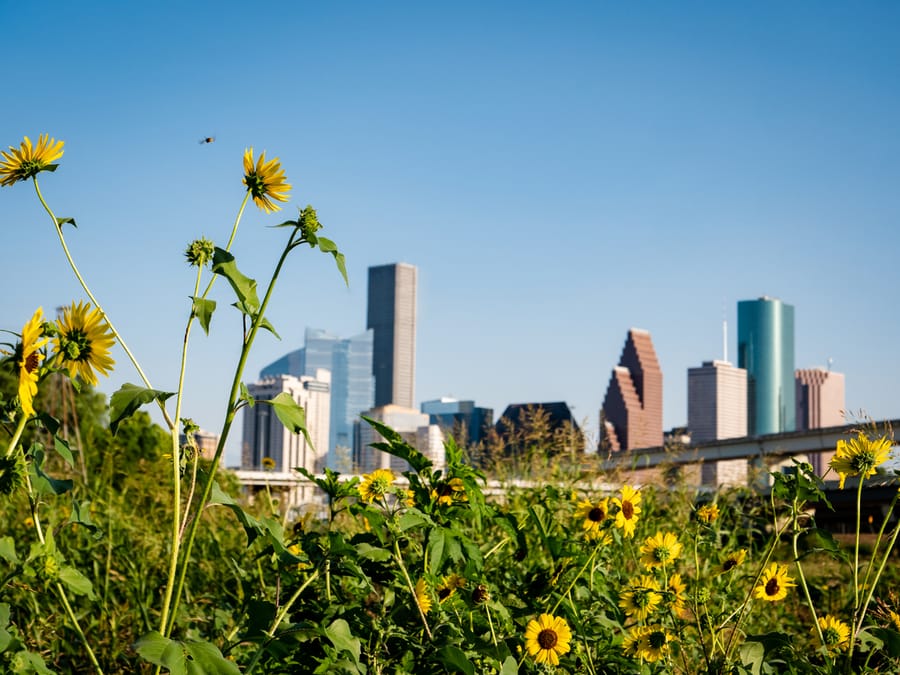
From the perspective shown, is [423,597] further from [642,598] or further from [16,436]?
[16,436]

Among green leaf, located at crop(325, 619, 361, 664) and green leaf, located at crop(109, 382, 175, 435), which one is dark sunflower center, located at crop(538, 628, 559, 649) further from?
green leaf, located at crop(109, 382, 175, 435)

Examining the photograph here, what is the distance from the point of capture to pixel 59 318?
1.78m

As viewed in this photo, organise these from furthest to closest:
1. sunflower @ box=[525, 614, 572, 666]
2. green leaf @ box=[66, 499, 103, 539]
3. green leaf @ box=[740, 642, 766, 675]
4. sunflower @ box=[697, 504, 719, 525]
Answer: sunflower @ box=[697, 504, 719, 525]
sunflower @ box=[525, 614, 572, 666]
green leaf @ box=[740, 642, 766, 675]
green leaf @ box=[66, 499, 103, 539]

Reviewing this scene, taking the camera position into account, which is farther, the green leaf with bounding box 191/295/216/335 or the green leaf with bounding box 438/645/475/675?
the green leaf with bounding box 438/645/475/675

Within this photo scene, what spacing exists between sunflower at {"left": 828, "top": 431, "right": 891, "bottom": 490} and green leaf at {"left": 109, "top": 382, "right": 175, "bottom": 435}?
4.75ft

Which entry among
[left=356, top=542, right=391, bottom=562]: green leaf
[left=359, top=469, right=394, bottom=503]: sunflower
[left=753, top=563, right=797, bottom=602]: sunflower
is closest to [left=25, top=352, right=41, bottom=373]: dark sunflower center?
[left=356, top=542, right=391, bottom=562]: green leaf

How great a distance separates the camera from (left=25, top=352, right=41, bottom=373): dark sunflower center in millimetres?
1620

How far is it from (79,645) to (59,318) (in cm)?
258

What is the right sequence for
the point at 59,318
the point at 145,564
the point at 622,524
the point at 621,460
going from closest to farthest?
the point at 59,318
the point at 622,524
the point at 145,564
the point at 621,460

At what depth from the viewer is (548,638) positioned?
2.27m

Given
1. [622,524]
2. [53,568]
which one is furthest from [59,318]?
[622,524]

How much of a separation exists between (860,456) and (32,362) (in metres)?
1.71

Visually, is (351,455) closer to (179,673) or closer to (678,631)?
(678,631)

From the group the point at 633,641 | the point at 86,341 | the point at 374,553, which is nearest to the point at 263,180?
the point at 86,341
